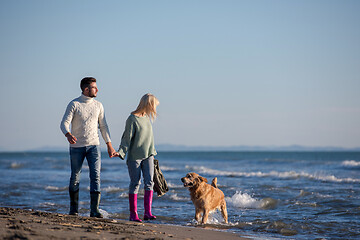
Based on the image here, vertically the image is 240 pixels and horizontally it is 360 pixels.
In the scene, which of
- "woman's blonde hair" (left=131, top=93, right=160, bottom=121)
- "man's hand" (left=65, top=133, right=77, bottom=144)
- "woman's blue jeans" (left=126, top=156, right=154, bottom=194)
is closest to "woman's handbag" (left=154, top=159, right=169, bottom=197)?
"woman's blue jeans" (left=126, top=156, right=154, bottom=194)

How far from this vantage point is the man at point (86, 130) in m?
5.98

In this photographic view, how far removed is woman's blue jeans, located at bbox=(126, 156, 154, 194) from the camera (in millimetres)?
6277

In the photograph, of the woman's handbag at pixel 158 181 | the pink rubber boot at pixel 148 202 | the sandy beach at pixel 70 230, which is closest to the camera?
the sandy beach at pixel 70 230

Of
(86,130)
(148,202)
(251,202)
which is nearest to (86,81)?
(86,130)

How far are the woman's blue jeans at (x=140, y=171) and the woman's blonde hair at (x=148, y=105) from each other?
2.28 ft

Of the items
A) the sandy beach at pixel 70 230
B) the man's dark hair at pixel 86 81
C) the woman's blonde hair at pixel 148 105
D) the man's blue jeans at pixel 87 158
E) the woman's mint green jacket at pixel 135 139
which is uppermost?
the man's dark hair at pixel 86 81

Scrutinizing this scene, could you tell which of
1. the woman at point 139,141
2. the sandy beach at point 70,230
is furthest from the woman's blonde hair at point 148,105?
the sandy beach at point 70,230

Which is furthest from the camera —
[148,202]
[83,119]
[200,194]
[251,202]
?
[251,202]

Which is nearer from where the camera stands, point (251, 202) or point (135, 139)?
point (135, 139)

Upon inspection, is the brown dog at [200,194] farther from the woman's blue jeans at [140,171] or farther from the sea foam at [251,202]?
the sea foam at [251,202]

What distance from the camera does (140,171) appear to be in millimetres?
6402

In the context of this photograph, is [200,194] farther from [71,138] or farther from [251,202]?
[251,202]

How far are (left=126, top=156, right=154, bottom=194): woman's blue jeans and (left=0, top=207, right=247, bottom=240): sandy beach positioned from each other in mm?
794

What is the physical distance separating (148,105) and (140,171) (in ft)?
3.31
